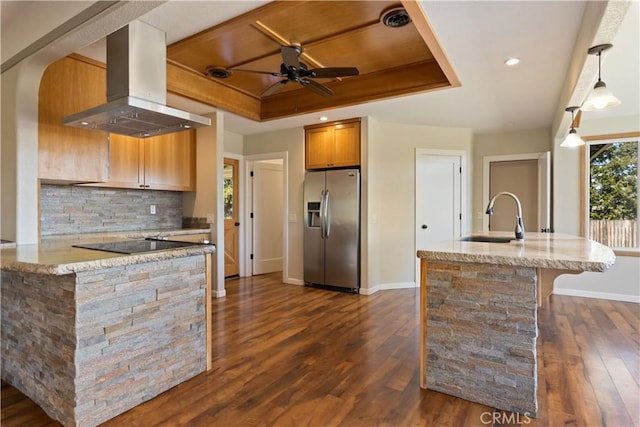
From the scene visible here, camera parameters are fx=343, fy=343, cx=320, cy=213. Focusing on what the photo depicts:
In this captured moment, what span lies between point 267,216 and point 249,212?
411mm

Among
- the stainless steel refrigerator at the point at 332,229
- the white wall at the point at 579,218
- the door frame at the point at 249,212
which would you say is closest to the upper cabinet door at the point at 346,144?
the stainless steel refrigerator at the point at 332,229

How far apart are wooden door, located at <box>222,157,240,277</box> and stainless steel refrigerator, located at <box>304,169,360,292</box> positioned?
1286mm

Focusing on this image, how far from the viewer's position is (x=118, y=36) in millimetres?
2545

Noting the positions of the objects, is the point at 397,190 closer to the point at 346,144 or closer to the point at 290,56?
the point at 346,144

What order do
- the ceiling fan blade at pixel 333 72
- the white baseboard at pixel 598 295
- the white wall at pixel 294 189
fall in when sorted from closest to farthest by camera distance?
1. the ceiling fan blade at pixel 333 72
2. the white baseboard at pixel 598 295
3. the white wall at pixel 294 189

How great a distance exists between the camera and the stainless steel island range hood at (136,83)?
2.44m

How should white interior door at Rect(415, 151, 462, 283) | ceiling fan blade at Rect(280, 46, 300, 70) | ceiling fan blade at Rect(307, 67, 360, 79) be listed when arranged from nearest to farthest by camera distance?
ceiling fan blade at Rect(280, 46, 300, 70), ceiling fan blade at Rect(307, 67, 360, 79), white interior door at Rect(415, 151, 462, 283)

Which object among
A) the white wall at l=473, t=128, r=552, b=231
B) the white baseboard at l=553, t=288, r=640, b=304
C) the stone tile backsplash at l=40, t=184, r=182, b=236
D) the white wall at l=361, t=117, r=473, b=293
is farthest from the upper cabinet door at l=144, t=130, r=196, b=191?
the white baseboard at l=553, t=288, r=640, b=304

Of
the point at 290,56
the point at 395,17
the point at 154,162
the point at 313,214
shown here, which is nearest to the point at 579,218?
the point at 313,214

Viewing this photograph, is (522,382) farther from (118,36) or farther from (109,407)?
(118,36)

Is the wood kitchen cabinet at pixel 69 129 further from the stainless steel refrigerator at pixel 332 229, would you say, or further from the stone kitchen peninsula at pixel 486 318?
the stone kitchen peninsula at pixel 486 318

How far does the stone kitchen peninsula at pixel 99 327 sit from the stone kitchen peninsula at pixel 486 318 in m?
1.55

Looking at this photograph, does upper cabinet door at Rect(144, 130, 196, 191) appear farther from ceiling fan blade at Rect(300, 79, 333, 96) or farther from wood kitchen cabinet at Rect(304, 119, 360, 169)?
ceiling fan blade at Rect(300, 79, 333, 96)

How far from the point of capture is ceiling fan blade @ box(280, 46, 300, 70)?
8.93ft
